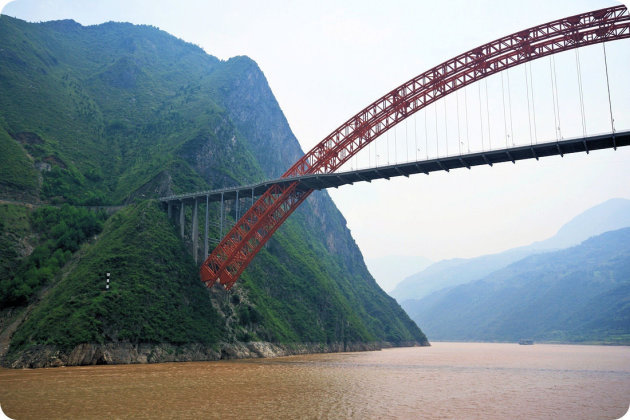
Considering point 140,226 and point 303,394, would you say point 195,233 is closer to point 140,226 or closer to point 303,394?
point 140,226

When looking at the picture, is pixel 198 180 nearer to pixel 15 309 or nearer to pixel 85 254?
pixel 85 254

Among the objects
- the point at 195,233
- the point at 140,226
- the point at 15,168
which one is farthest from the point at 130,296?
the point at 15,168

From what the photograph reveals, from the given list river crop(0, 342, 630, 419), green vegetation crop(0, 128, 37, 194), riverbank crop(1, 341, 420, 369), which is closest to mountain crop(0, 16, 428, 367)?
riverbank crop(1, 341, 420, 369)

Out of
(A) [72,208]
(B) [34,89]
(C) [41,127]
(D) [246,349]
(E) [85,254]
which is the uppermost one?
(B) [34,89]

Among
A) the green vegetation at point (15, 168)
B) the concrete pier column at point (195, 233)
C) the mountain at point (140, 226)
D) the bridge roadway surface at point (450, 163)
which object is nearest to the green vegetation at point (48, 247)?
the mountain at point (140, 226)

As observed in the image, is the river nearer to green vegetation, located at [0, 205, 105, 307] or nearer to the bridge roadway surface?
green vegetation, located at [0, 205, 105, 307]

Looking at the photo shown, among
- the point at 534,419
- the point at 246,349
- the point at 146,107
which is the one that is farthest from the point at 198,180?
the point at 534,419

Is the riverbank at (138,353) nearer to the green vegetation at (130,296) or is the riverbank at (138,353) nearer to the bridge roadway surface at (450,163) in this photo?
the green vegetation at (130,296)
